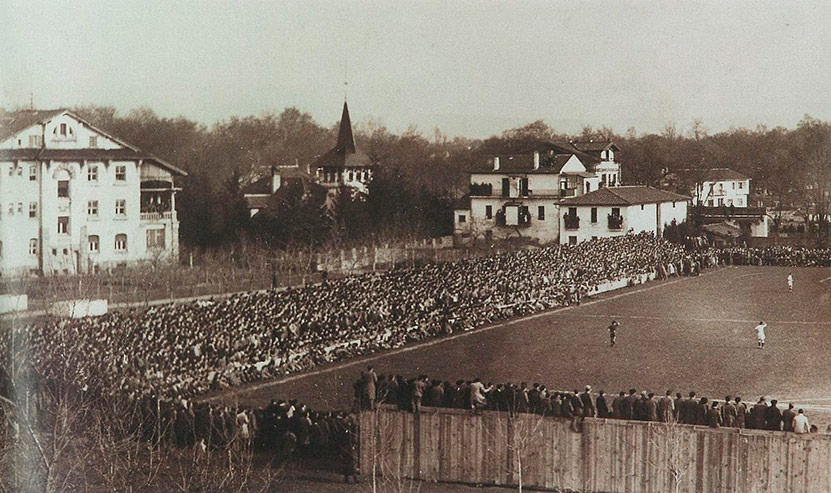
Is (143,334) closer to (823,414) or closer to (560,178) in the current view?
(560,178)

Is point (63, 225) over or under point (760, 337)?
over

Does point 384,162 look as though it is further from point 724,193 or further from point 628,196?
point 724,193

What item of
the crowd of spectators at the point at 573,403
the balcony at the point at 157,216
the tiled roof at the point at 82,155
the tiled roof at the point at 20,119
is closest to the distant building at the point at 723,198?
the crowd of spectators at the point at 573,403

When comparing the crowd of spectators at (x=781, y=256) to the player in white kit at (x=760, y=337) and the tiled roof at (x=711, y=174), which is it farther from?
the player in white kit at (x=760, y=337)

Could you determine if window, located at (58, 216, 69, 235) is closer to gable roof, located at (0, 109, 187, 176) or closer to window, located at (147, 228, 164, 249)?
gable roof, located at (0, 109, 187, 176)

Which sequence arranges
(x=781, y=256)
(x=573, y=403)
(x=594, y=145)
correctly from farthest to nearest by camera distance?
(x=781, y=256) < (x=594, y=145) < (x=573, y=403)

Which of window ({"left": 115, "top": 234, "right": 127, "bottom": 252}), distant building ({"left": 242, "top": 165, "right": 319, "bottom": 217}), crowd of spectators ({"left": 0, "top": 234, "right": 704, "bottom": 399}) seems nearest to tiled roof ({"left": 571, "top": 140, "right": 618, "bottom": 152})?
Answer: crowd of spectators ({"left": 0, "top": 234, "right": 704, "bottom": 399})

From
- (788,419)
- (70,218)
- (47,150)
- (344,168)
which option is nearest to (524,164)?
(344,168)

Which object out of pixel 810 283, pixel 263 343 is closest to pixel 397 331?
pixel 263 343
